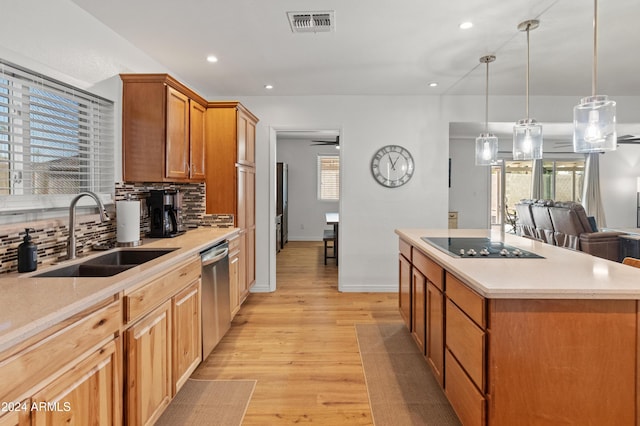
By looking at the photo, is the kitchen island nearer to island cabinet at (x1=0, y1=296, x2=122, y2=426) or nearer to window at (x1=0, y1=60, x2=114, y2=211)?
island cabinet at (x1=0, y1=296, x2=122, y2=426)

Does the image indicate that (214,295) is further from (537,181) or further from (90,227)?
(537,181)

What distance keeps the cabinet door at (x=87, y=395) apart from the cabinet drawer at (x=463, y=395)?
1.55 meters

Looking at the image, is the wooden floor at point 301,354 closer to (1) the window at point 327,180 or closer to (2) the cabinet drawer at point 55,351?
(2) the cabinet drawer at point 55,351

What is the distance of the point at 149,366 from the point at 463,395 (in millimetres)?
1558

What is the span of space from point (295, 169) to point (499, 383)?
792cm

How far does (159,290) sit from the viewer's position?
1902 mm

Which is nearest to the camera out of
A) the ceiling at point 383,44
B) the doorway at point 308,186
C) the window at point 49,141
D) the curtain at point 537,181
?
Result: the window at point 49,141

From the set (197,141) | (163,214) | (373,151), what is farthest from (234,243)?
(373,151)

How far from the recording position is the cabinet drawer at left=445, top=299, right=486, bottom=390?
1589mm

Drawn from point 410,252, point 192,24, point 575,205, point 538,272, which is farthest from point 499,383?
point 575,205

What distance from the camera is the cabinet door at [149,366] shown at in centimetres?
163

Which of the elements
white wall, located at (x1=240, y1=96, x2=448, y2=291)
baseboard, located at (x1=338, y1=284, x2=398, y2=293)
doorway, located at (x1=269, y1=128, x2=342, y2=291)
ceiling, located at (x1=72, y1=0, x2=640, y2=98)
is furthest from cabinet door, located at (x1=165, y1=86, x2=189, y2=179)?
doorway, located at (x1=269, y1=128, x2=342, y2=291)

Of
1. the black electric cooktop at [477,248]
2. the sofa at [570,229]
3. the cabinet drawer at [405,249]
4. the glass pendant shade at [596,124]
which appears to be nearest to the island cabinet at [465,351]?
the black electric cooktop at [477,248]

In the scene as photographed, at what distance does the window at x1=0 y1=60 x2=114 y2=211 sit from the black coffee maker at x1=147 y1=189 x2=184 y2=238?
42cm
